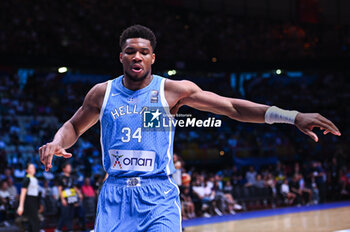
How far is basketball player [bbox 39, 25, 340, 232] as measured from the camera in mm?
2668

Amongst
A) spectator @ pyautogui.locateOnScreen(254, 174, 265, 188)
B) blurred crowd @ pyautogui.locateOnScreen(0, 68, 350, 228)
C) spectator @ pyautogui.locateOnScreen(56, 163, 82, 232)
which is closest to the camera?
spectator @ pyautogui.locateOnScreen(56, 163, 82, 232)

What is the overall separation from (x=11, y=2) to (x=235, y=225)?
11.1 m

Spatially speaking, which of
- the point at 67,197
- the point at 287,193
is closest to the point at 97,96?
the point at 67,197

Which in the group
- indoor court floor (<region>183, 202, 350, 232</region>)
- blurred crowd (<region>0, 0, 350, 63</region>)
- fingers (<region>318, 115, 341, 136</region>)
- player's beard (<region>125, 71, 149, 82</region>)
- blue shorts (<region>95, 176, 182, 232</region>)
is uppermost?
Answer: blurred crowd (<region>0, 0, 350, 63</region>)

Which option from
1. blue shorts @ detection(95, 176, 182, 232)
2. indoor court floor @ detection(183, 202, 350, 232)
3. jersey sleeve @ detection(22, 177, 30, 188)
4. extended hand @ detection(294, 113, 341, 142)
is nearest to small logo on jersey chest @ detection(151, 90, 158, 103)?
blue shorts @ detection(95, 176, 182, 232)

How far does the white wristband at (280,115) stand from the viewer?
2653 mm

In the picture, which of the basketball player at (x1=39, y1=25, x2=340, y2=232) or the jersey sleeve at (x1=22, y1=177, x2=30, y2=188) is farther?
Answer: the jersey sleeve at (x1=22, y1=177, x2=30, y2=188)

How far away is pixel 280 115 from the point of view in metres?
2.71

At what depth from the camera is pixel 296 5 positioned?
2066 cm

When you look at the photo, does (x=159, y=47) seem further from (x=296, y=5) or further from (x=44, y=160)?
(x=44, y=160)

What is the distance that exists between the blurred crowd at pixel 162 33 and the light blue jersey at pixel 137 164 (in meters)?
11.7

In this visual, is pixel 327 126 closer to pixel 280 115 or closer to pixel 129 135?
pixel 280 115

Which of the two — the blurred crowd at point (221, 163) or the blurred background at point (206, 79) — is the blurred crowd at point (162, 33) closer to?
the blurred background at point (206, 79)

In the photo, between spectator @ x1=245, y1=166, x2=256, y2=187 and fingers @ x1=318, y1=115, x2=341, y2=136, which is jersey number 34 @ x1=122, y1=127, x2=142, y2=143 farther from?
spectator @ x1=245, y1=166, x2=256, y2=187
